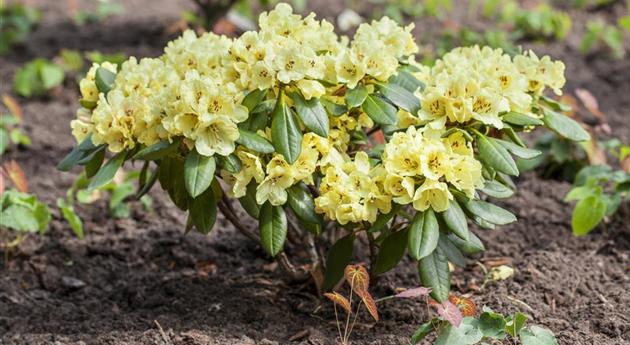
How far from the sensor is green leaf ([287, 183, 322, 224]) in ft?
9.46

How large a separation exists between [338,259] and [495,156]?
2.01 ft

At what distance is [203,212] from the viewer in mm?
3006

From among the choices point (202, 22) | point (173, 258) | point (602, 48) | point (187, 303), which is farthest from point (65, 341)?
point (602, 48)

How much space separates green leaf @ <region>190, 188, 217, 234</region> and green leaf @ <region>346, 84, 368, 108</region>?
1.68ft

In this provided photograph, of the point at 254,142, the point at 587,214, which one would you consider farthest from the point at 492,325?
the point at 587,214

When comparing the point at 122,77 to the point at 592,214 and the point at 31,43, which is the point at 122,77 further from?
the point at 31,43

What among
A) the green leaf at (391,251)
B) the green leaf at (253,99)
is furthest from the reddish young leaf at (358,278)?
the green leaf at (253,99)

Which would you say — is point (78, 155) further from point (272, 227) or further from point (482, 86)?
point (482, 86)

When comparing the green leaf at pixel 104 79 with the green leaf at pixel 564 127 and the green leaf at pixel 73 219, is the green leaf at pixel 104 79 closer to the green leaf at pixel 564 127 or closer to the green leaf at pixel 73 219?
the green leaf at pixel 73 219

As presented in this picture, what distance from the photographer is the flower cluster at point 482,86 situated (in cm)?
284

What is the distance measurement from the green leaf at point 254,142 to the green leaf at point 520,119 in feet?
2.36

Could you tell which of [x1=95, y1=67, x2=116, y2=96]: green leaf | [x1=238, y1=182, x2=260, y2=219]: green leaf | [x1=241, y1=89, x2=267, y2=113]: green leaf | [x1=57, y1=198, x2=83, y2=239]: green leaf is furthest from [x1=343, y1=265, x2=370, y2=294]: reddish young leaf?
[x1=57, y1=198, x2=83, y2=239]: green leaf

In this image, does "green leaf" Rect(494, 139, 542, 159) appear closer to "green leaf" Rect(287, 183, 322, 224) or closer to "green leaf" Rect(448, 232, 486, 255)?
"green leaf" Rect(448, 232, 486, 255)

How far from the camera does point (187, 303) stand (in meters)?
3.48
